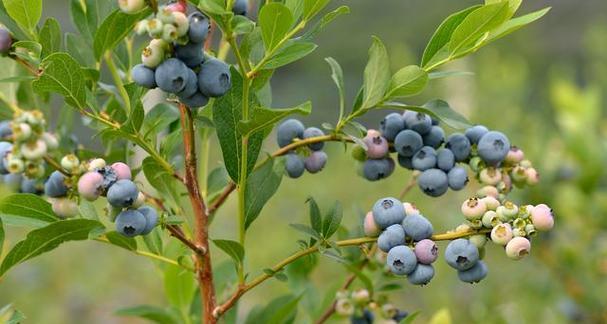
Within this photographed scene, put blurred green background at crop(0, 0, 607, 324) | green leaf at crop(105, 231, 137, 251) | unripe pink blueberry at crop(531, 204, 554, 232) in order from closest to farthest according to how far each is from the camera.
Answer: unripe pink blueberry at crop(531, 204, 554, 232)
green leaf at crop(105, 231, 137, 251)
blurred green background at crop(0, 0, 607, 324)

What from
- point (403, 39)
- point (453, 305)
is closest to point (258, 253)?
point (453, 305)

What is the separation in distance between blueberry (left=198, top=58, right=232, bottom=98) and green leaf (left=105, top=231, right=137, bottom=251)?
9.7 inches

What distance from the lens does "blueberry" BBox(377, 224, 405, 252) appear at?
839 millimetres

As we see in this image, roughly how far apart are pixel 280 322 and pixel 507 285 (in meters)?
1.90

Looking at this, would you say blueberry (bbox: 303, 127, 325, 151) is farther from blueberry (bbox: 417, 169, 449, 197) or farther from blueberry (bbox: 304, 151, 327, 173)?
blueberry (bbox: 417, 169, 449, 197)

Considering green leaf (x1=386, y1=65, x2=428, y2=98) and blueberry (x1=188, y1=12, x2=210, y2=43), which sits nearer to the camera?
blueberry (x1=188, y1=12, x2=210, y2=43)

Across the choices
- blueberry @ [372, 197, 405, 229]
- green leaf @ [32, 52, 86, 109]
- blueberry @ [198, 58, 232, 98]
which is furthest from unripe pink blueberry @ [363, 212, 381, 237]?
green leaf @ [32, 52, 86, 109]

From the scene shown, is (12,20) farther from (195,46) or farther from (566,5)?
(566,5)

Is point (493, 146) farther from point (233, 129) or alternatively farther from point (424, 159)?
point (233, 129)

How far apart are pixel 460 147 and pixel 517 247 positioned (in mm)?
215

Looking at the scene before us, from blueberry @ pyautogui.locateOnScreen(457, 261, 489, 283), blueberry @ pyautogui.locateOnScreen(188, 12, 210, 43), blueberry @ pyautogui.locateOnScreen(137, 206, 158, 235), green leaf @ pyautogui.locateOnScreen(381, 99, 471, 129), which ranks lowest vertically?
blueberry @ pyautogui.locateOnScreen(457, 261, 489, 283)

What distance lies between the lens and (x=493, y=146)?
957 millimetres

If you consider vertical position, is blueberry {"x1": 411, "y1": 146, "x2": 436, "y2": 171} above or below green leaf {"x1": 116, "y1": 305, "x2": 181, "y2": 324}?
above

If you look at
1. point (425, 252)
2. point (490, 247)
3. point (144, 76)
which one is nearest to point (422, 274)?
point (425, 252)
